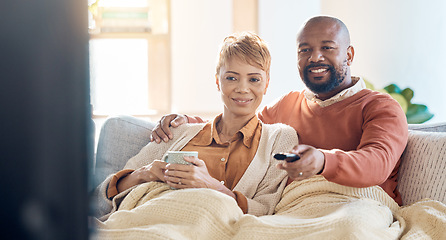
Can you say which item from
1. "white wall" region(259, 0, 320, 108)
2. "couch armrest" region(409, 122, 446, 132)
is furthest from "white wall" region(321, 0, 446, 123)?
"couch armrest" region(409, 122, 446, 132)

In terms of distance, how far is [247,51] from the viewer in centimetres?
181

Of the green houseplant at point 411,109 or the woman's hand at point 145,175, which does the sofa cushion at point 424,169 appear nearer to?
the woman's hand at point 145,175

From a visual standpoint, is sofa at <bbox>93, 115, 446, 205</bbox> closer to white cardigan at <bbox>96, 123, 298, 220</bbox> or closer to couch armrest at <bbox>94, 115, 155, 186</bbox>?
couch armrest at <bbox>94, 115, 155, 186</bbox>

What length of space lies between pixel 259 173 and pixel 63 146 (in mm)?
1485

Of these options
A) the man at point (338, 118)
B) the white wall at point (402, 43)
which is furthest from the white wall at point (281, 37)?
the man at point (338, 118)

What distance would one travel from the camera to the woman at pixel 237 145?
1695 mm

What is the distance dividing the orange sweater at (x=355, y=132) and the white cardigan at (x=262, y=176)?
0.09m

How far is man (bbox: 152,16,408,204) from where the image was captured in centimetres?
148

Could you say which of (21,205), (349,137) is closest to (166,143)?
(349,137)

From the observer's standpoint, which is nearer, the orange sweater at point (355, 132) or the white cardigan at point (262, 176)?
the orange sweater at point (355, 132)

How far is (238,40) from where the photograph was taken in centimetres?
184

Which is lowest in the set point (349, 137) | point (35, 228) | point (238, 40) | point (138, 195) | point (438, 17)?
point (138, 195)

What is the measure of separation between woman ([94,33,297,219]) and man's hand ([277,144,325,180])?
30 cm

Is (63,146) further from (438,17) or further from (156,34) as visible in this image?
(438,17)
